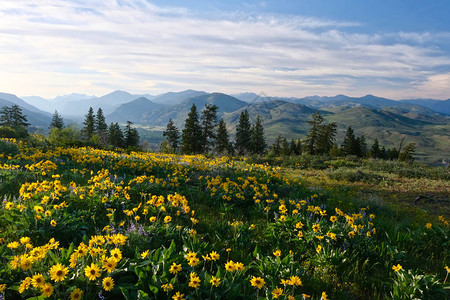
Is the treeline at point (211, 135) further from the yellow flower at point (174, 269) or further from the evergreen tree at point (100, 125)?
the yellow flower at point (174, 269)

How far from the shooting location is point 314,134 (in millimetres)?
50219

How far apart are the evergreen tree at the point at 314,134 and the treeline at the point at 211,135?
9.73 m

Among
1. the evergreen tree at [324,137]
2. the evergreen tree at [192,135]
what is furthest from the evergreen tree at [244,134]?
the evergreen tree at [324,137]

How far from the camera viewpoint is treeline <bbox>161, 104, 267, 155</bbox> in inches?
1849

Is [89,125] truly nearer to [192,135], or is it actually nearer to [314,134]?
[192,135]

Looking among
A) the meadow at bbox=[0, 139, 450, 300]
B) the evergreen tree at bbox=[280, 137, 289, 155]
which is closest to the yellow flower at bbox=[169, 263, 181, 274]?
the meadow at bbox=[0, 139, 450, 300]

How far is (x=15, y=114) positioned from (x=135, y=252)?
66.2 meters

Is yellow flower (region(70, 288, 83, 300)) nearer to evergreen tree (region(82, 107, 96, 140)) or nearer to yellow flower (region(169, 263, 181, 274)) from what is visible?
yellow flower (region(169, 263, 181, 274))

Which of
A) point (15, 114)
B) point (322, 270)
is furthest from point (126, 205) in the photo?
point (15, 114)

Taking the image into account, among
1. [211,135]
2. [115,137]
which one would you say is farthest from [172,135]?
[115,137]

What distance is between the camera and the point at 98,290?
2498 millimetres

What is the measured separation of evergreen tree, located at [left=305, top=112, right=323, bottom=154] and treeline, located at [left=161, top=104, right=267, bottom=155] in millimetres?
9729

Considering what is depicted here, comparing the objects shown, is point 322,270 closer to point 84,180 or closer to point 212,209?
point 212,209

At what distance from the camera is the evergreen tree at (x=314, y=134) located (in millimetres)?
49844
